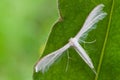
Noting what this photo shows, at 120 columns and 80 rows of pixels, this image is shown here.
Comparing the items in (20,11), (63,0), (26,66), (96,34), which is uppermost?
(63,0)

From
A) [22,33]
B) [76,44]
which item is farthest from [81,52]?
[22,33]

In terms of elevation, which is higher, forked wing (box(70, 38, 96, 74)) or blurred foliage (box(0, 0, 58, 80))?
forked wing (box(70, 38, 96, 74))

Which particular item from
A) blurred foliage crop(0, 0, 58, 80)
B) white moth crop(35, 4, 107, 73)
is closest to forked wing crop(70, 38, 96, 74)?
white moth crop(35, 4, 107, 73)

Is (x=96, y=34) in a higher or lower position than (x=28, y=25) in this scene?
higher

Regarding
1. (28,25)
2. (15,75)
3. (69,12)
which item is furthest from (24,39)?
(69,12)

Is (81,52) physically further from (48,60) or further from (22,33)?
(22,33)

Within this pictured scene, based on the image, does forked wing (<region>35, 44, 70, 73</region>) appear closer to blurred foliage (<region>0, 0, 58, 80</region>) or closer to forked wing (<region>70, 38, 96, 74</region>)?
forked wing (<region>70, 38, 96, 74</region>)

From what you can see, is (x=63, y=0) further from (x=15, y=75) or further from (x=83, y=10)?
(x=15, y=75)
